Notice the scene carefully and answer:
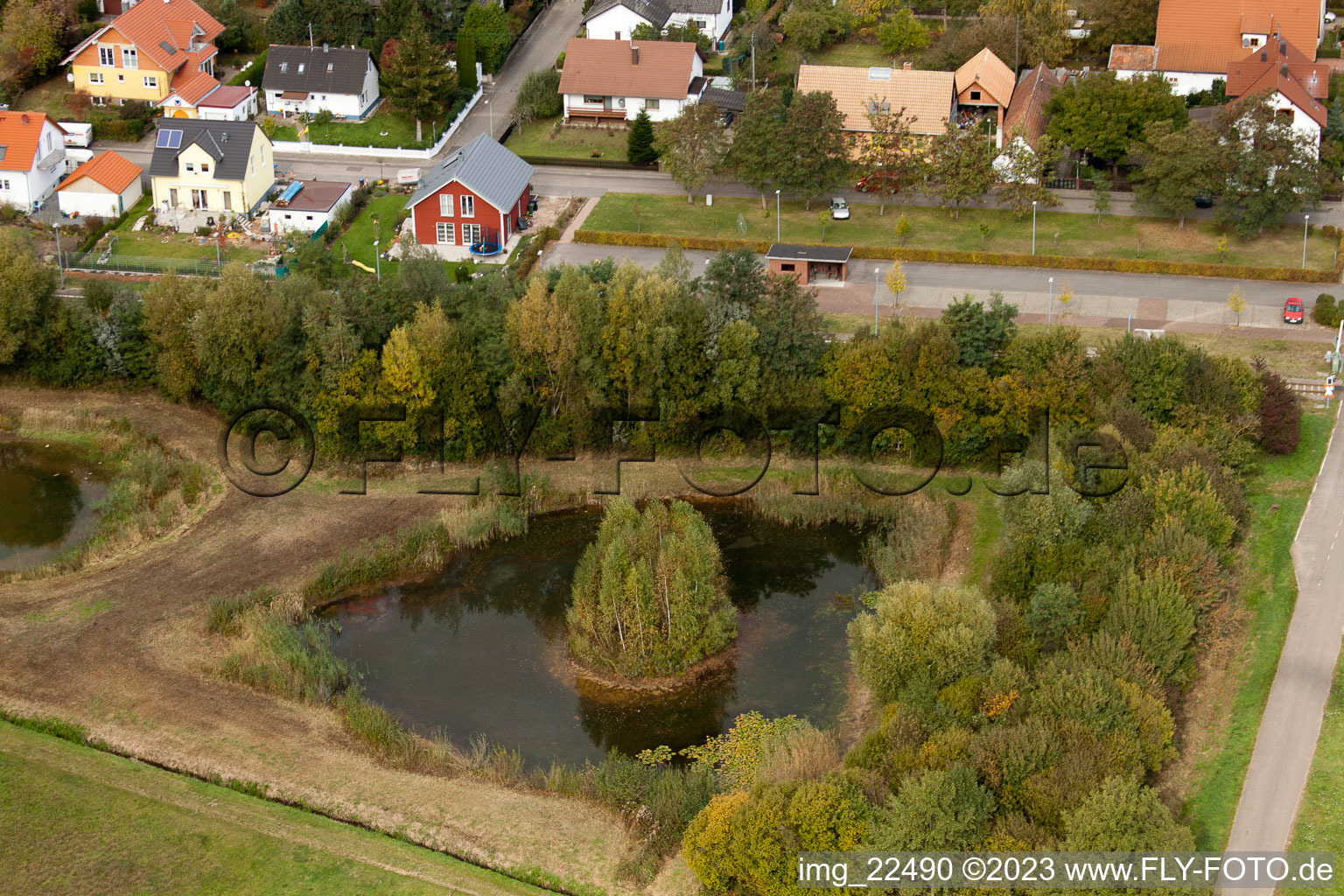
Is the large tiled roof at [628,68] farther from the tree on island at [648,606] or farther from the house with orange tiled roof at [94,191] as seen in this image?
the tree on island at [648,606]

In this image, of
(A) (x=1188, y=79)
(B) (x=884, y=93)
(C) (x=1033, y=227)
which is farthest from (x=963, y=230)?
(A) (x=1188, y=79)

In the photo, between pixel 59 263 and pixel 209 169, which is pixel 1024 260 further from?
pixel 59 263

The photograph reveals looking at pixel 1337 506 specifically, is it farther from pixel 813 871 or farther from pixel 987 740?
pixel 813 871

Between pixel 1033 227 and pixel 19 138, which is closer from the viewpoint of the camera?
pixel 1033 227

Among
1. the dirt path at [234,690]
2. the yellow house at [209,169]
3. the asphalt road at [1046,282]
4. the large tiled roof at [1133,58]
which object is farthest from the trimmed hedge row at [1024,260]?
the dirt path at [234,690]

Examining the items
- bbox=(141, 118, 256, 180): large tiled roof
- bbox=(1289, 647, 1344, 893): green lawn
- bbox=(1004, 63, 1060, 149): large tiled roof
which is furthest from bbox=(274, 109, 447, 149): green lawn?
bbox=(1289, 647, 1344, 893): green lawn

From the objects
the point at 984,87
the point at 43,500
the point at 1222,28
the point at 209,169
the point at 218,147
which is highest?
the point at 1222,28

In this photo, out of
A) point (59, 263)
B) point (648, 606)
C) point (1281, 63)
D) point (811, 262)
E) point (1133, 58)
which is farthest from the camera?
point (1133, 58)
